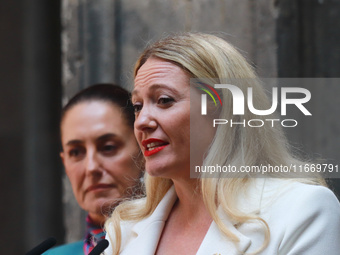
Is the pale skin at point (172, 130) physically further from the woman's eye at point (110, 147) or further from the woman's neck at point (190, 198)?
the woman's eye at point (110, 147)

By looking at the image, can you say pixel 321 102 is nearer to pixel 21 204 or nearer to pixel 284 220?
pixel 284 220

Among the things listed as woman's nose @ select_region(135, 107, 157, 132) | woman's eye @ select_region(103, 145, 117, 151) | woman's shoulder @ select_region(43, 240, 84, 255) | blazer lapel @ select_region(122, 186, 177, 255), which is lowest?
woman's shoulder @ select_region(43, 240, 84, 255)

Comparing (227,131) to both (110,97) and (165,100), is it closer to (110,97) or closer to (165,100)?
(165,100)

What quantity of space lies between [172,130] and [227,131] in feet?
0.70

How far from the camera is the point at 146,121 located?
248 centimetres

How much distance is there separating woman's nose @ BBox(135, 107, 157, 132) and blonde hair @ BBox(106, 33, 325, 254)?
0.72ft

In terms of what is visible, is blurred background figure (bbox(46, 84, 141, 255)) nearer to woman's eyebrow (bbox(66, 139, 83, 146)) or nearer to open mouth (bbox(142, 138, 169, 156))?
woman's eyebrow (bbox(66, 139, 83, 146))

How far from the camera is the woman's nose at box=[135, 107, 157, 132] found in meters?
2.49

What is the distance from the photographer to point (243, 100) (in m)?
2.57

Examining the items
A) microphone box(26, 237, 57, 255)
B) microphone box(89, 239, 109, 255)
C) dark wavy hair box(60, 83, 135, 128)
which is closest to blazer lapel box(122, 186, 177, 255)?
microphone box(89, 239, 109, 255)

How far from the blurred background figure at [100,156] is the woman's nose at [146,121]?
636 mm

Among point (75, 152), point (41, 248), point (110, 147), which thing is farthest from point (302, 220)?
point (75, 152)

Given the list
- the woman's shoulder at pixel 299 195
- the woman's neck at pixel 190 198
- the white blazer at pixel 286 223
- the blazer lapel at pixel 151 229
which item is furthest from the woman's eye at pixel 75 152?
the woman's shoulder at pixel 299 195

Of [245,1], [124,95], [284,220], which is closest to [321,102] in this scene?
[245,1]
